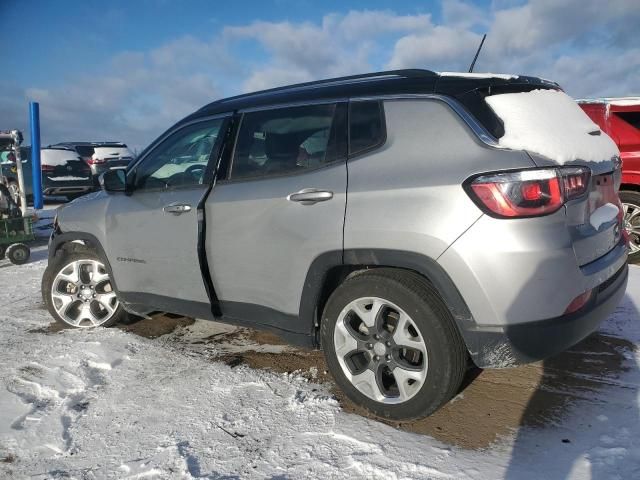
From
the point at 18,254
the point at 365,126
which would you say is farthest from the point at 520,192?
the point at 18,254

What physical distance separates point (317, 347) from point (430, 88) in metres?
1.62

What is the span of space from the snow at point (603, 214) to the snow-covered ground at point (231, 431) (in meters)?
1.02

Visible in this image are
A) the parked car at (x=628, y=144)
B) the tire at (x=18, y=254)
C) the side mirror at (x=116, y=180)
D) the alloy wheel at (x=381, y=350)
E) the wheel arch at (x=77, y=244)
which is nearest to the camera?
the alloy wheel at (x=381, y=350)

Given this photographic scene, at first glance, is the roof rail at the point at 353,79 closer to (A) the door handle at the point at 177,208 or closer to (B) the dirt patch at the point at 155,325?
(A) the door handle at the point at 177,208

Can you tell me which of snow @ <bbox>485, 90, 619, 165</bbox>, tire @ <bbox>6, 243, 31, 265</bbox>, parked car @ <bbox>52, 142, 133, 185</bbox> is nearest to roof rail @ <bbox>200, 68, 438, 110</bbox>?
snow @ <bbox>485, 90, 619, 165</bbox>

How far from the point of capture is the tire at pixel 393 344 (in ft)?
8.28

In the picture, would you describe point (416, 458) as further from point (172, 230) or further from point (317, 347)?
point (172, 230)

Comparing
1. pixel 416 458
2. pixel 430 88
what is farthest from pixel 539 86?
pixel 416 458

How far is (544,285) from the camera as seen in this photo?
89.7 inches

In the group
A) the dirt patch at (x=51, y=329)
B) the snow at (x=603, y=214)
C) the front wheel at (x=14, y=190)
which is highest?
the snow at (x=603, y=214)

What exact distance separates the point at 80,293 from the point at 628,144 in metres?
6.17

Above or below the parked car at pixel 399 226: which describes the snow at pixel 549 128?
above

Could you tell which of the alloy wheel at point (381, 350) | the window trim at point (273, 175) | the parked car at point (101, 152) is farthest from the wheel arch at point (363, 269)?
the parked car at point (101, 152)

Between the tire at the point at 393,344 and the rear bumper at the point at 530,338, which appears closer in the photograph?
the rear bumper at the point at 530,338
